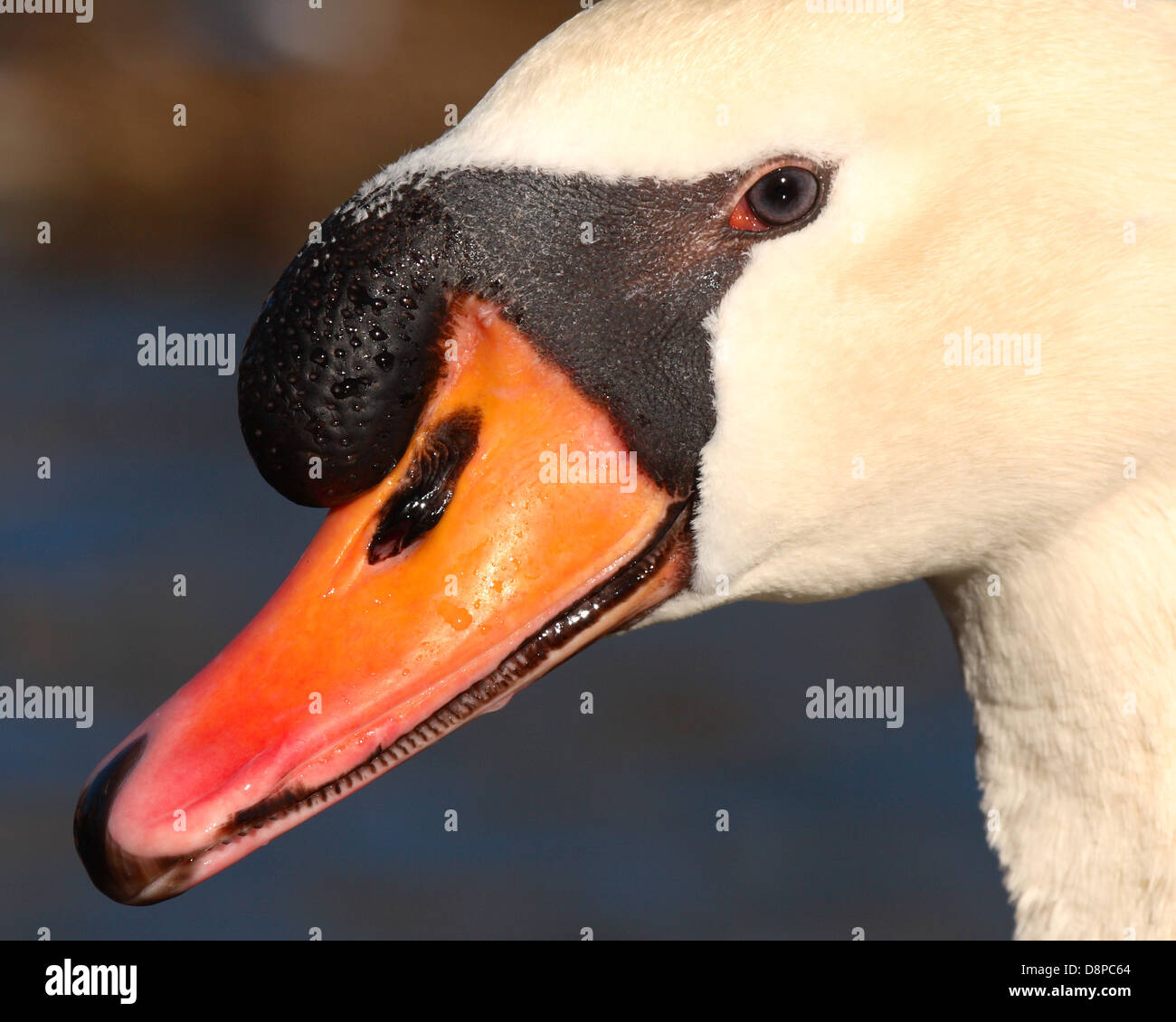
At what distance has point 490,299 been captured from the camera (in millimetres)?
2217

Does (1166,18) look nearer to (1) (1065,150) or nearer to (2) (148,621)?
(1) (1065,150)

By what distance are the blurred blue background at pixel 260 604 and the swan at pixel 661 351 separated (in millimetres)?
4208

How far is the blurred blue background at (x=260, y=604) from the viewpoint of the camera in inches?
256

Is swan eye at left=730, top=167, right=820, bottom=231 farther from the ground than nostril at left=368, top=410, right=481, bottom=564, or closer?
farther from the ground

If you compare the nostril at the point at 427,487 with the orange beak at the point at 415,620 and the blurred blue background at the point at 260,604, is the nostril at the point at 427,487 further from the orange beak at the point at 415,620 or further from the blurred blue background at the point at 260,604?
the blurred blue background at the point at 260,604

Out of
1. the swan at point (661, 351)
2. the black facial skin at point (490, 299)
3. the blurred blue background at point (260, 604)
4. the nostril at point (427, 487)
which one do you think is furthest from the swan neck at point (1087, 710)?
the blurred blue background at point (260, 604)

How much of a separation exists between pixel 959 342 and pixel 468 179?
682mm

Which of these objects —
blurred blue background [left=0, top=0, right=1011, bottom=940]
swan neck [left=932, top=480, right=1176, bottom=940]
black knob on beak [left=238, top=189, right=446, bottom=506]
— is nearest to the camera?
black knob on beak [left=238, top=189, right=446, bottom=506]

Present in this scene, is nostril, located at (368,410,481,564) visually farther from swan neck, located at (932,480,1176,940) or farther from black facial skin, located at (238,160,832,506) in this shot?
swan neck, located at (932,480,1176,940)

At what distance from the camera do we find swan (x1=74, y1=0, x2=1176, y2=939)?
2.19 meters

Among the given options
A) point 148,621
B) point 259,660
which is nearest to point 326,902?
point 148,621

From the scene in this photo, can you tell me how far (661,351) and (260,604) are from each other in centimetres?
540

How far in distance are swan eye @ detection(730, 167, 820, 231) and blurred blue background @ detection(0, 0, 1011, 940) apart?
4490 mm

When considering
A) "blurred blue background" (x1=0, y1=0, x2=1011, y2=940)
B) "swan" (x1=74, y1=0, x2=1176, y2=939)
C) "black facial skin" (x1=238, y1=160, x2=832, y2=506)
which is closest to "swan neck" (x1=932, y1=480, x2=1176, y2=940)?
"swan" (x1=74, y1=0, x2=1176, y2=939)
